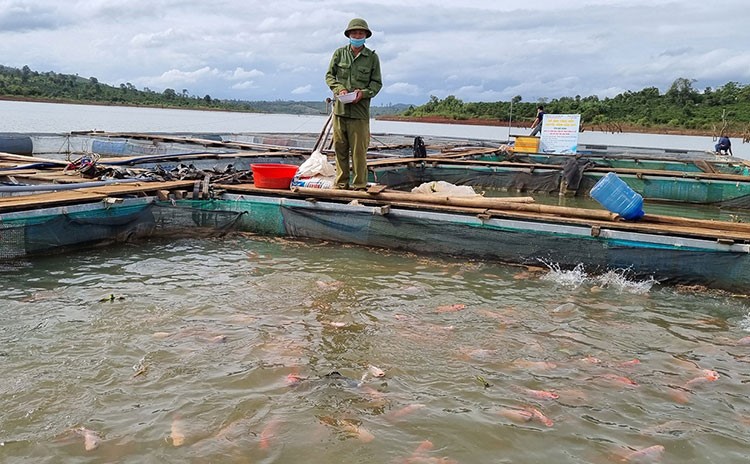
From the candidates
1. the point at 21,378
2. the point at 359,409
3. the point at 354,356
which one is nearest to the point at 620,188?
the point at 354,356

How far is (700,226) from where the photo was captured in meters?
7.12

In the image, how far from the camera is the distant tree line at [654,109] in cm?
5825

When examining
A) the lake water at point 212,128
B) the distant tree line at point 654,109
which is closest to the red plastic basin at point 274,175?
the lake water at point 212,128

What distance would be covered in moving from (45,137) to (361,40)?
14333mm

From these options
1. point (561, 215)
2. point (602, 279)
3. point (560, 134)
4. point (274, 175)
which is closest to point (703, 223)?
point (602, 279)

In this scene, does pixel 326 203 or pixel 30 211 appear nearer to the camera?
pixel 30 211

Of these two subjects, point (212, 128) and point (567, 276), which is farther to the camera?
point (212, 128)

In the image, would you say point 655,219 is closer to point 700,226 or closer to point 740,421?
point 700,226

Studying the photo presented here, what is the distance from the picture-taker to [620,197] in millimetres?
7211

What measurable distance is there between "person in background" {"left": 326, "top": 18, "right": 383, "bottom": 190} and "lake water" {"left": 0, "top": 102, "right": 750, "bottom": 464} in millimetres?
Answer: 2611

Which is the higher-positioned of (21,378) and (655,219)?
(655,219)

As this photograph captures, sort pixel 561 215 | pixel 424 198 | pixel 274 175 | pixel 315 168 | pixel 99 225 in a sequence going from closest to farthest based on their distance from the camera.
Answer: pixel 561 215 < pixel 99 225 < pixel 424 198 < pixel 315 168 < pixel 274 175

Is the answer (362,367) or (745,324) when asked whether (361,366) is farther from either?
(745,324)

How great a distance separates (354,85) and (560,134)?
1291 cm
